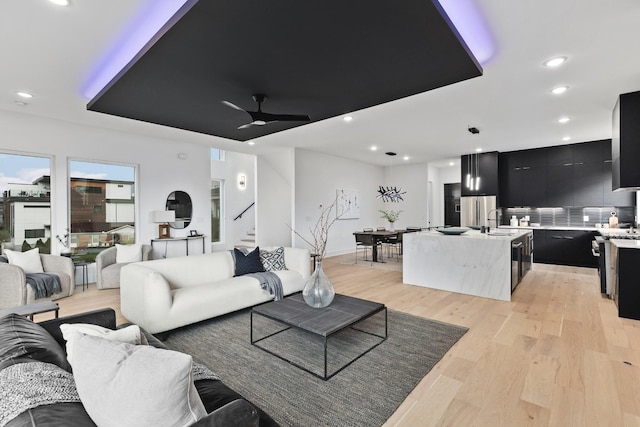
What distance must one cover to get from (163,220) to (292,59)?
456cm

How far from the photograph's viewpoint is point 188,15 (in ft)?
7.09

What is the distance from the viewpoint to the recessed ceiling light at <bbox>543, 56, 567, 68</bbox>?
9.76 feet

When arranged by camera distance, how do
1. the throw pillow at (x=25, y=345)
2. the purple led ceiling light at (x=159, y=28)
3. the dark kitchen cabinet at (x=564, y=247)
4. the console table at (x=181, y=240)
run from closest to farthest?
1. the throw pillow at (x=25, y=345)
2. the purple led ceiling light at (x=159, y=28)
3. the console table at (x=181, y=240)
4. the dark kitchen cabinet at (x=564, y=247)

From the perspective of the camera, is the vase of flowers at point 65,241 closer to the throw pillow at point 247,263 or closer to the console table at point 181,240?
the console table at point 181,240

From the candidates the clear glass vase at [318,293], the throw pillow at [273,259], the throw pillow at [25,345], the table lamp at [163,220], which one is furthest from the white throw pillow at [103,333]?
the table lamp at [163,220]

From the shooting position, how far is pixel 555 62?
10.0 ft

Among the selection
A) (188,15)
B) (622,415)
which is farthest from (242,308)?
(622,415)

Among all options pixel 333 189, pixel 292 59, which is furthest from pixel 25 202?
pixel 333 189

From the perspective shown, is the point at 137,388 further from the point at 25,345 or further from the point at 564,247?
the point at 564,247

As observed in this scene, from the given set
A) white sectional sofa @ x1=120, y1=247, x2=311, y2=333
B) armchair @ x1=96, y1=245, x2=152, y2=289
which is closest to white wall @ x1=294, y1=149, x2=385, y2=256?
white sectional sofa @ x1=120, y1=247, x2=311, y2=333

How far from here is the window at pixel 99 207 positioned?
5.38m

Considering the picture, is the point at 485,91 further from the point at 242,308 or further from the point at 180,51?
the point at 242,308

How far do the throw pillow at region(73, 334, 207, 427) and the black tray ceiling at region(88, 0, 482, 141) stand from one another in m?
2.13

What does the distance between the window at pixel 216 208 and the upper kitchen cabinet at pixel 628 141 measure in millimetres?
8392
